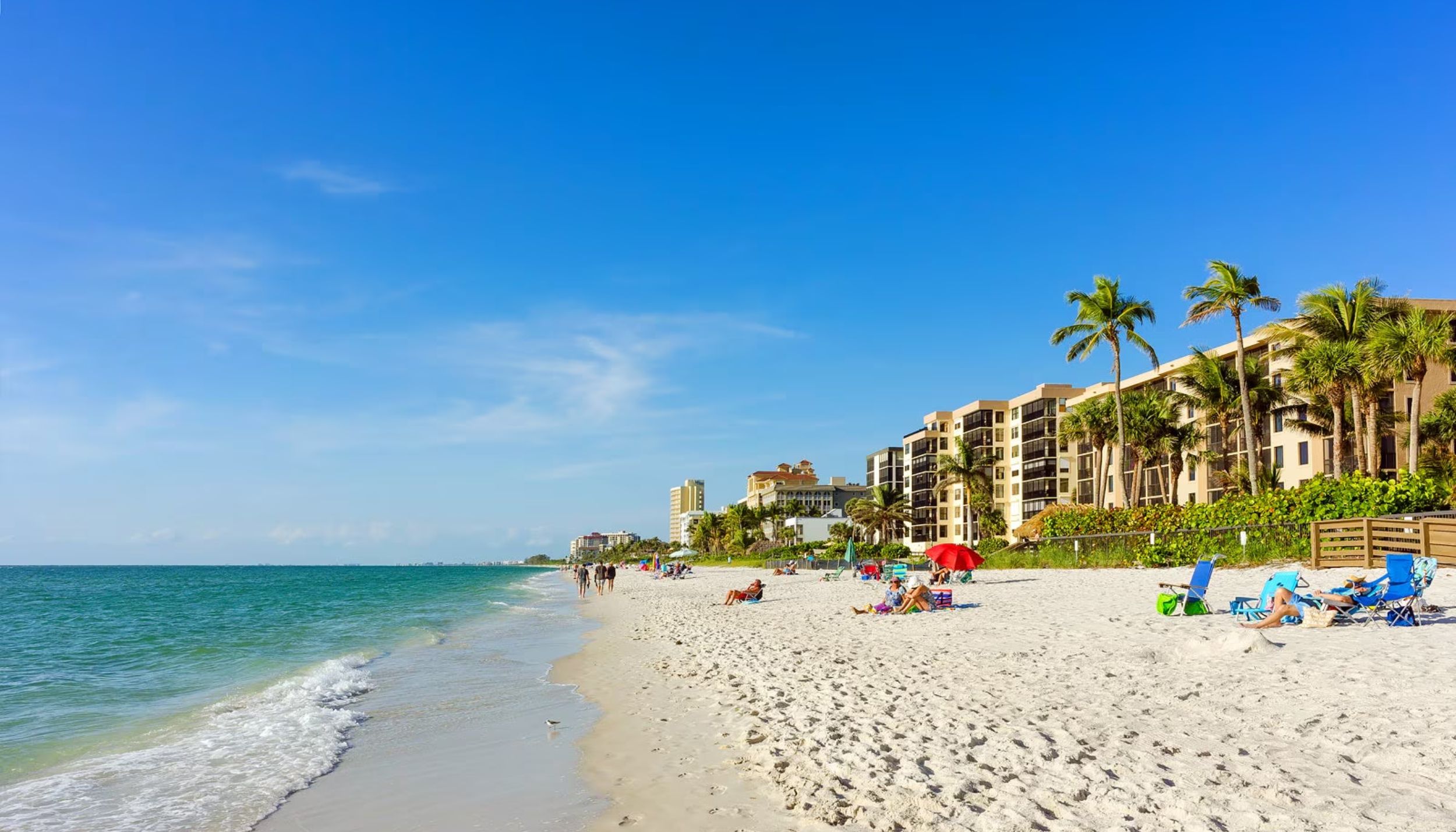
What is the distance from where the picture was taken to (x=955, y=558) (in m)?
27.7

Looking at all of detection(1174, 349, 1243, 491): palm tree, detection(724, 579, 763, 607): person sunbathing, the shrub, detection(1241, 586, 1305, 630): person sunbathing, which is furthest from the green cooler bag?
detection(1174, 349, 1243, 491): palm tree

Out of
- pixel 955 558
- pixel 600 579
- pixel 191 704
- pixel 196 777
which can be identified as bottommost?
pixel 600 579

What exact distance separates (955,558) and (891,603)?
313 inches

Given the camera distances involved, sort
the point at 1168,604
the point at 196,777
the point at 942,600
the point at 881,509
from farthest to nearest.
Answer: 1. the point at 881,509
2. the point at 942,600
3. the point at 1168,604
4. the point at 196,777

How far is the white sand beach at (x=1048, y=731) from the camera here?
19.1 feet

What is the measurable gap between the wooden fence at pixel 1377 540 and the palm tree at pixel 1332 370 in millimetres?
13069

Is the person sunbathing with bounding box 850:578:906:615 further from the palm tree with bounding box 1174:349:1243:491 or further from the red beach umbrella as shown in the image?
the palm tree with bounding box 1174:349:1243:491

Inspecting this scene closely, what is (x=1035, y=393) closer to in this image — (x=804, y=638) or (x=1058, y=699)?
(x=804, y=638)

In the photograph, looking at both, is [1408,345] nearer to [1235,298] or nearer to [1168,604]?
[1235,298]

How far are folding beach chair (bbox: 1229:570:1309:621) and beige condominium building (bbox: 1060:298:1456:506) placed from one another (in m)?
29.4

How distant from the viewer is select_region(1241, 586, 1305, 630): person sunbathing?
12.5 metres

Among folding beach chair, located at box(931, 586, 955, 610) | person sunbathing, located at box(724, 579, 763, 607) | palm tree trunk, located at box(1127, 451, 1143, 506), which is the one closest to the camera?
folding beach chair, located at box(931, 586, 955, 610)

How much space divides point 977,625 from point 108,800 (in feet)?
44.5

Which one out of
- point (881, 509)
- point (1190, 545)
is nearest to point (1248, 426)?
point (1190, 545)
